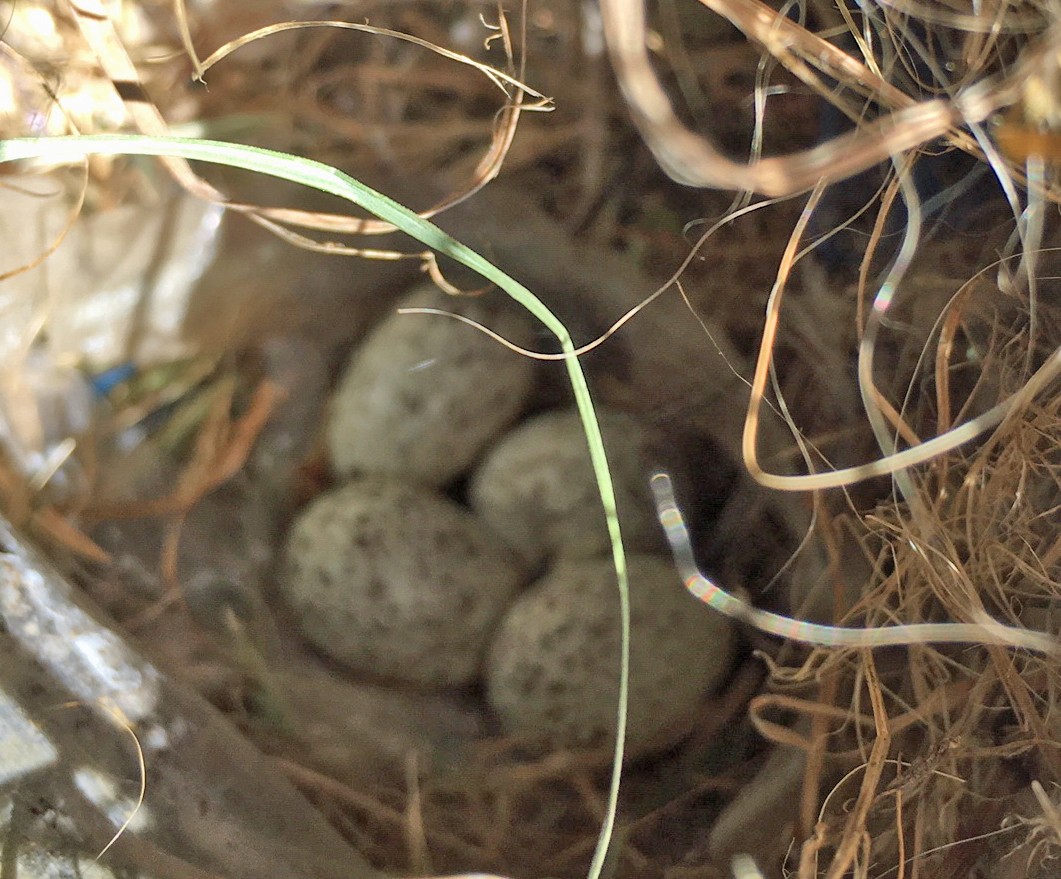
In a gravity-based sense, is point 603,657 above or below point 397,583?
below

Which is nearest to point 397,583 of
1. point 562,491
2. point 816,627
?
point 562,491

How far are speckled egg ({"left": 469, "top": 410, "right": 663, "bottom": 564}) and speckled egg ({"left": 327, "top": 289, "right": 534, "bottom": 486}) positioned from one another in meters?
0.04

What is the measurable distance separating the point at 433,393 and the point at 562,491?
170 mm

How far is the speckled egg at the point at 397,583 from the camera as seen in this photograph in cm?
88

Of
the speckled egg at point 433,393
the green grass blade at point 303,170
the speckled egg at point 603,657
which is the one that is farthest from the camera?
the speckled egg at point 433,393

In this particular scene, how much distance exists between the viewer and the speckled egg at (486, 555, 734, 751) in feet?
2.77

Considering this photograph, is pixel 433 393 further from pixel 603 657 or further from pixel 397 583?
pixel 603 657

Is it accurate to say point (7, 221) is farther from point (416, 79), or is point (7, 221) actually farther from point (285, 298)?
point (416, 79)

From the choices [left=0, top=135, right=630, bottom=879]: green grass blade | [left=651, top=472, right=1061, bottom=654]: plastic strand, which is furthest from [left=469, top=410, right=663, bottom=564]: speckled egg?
[left=0, top=135, right=630, bottom=879]: green grass blade

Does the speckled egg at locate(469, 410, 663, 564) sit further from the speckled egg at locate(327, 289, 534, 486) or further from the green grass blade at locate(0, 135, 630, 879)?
the green grass blade at locate(0, 135, 630, 879)

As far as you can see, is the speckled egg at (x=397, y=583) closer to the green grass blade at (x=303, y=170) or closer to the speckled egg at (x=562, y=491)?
the speckled egg at (x=562, y=491)

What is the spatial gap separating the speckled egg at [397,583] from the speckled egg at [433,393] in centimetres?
5

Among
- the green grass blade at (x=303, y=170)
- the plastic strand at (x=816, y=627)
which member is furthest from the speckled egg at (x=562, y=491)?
the green grass blade at (x=303, y=170)

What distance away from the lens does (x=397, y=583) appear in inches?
34.5
